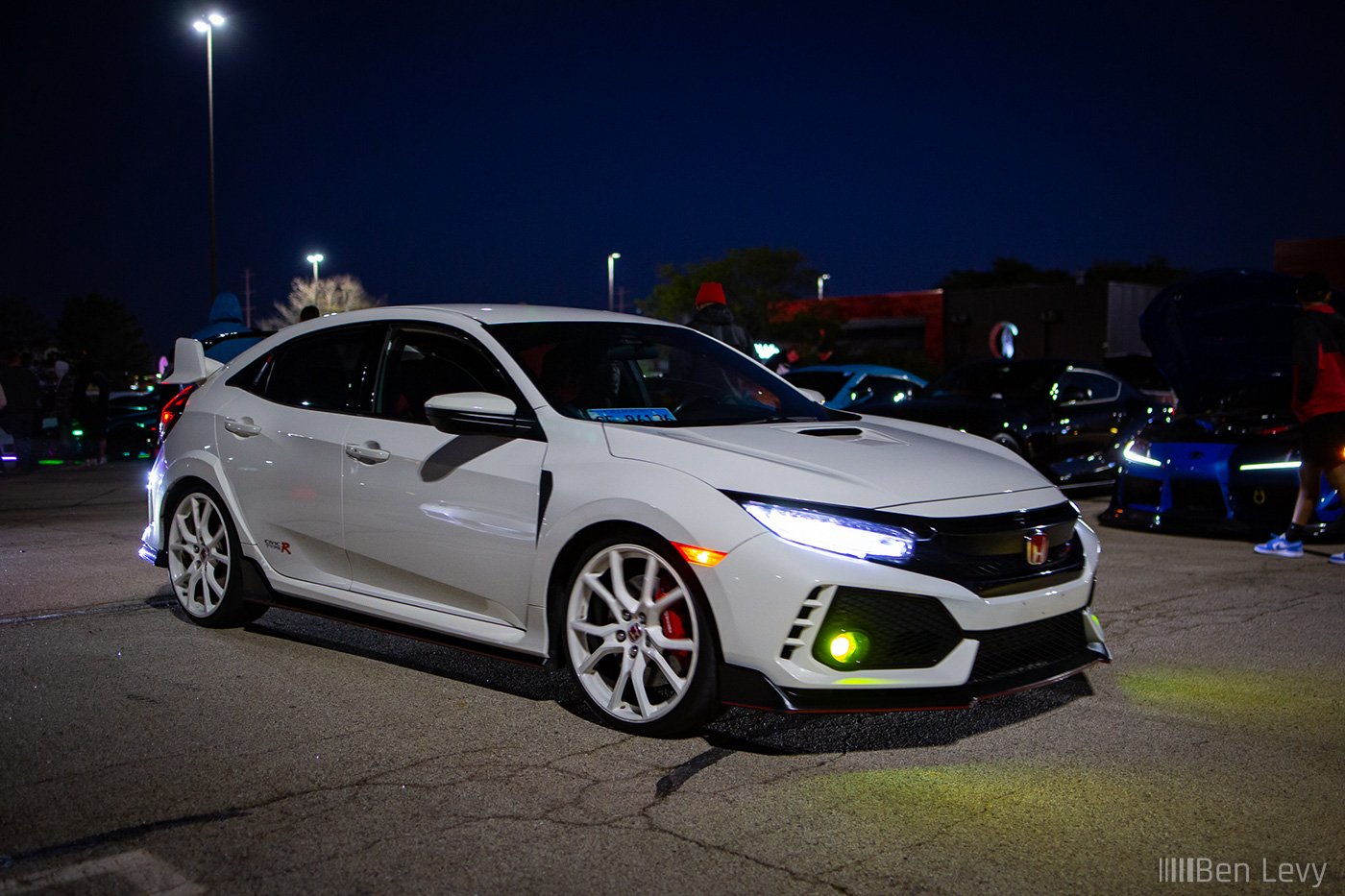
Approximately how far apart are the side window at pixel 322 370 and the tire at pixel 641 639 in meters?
1.55

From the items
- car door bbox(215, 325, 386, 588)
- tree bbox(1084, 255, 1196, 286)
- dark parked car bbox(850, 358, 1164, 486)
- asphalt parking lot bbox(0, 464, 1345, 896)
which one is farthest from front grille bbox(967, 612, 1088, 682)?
tree bbox(1084, 255, 1196, 286)

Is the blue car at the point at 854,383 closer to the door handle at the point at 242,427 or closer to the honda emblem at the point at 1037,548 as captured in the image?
the door handle at the point at 242,427

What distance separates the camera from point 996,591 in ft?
12.9

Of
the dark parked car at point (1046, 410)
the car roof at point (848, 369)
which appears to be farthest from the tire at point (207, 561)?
the car roof at point (848, 369)

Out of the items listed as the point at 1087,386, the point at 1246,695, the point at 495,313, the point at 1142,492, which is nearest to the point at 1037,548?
the point at 1246,695

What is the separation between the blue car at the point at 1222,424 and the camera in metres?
8.59

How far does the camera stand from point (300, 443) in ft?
17.4

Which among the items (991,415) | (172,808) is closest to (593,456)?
(172,808)

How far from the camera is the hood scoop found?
4.54 meters

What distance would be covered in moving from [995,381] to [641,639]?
8.66 metres

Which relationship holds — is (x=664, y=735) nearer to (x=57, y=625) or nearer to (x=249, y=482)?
(x=249, y=482)

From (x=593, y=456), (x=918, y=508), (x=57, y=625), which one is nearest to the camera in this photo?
(x=918, y=508)

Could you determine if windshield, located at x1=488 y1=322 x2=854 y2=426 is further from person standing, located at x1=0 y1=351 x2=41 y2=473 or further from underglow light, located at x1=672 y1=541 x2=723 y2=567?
person standing, located at x1=0 y1=351 x2=41 y2=473

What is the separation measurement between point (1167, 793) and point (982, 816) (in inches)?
24.7
